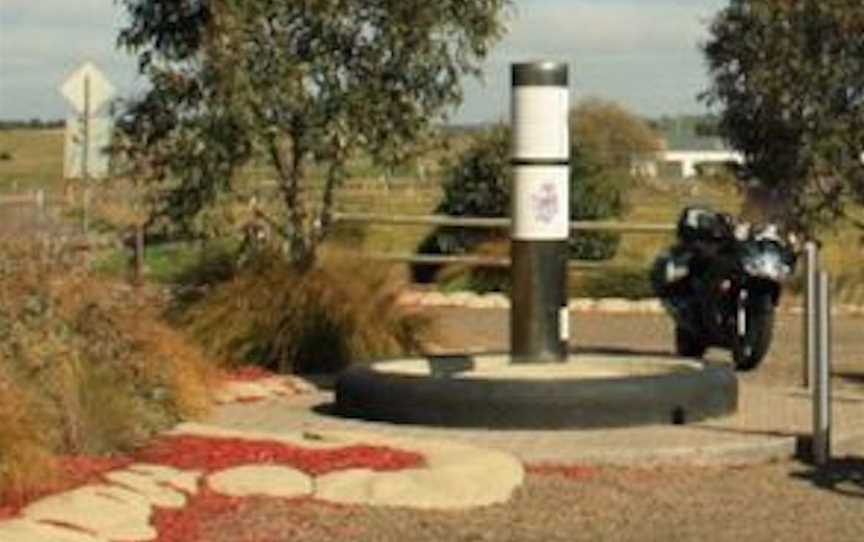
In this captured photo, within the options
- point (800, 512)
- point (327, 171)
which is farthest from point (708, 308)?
point (800, 512)

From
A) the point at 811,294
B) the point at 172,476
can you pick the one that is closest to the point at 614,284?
the point at 811,294

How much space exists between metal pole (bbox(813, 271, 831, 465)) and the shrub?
4599mm

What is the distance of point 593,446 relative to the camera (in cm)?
1154

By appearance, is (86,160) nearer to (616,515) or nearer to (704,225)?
(704,225)

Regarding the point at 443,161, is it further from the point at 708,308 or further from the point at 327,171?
the point at 708,308

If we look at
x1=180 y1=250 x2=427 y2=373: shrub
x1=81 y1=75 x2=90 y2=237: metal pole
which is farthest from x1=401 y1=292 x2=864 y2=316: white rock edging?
x1=180 y1=250 x2=427 y2=373: shrub

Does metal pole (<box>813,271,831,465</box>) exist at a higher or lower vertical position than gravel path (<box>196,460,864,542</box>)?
higher

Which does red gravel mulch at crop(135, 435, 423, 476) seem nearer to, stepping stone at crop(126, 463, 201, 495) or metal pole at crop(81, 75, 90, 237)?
stepping stone at crop(126, 463, 201, 495)

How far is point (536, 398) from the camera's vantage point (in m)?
12.2

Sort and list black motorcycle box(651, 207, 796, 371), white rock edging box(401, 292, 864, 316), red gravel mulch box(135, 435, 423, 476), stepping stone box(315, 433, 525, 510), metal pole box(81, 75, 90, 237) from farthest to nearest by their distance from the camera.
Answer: white rock edging box(401, 292, 864, 316) → metal pole box(81, 75, 90, 237) → black motorcycle box(651, 207, 796, 371) → red gravel mulch box(135, 435, 423, 476) → stepping stone box(315, 433, 525, 510)

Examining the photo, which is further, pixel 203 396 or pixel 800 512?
pixel 203 396

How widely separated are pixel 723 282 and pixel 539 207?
122 inches

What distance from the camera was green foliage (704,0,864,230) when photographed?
19.8m

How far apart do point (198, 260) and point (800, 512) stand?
7.61 metres
